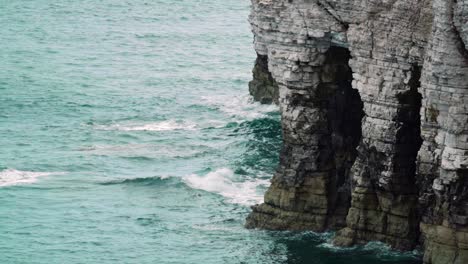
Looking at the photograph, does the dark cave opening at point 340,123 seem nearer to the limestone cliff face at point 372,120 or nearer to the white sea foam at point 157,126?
the limestone cliff face at point 372,120

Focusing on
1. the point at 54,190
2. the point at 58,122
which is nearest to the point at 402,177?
the point at 54,190

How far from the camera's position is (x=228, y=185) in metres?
106

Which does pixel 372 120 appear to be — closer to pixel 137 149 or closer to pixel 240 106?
pixel 137 149

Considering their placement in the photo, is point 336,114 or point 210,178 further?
point 210,178

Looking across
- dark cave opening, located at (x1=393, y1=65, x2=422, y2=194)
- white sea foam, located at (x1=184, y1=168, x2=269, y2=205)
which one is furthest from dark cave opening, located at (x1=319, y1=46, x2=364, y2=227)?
white sea foam, located at (x1=184, y1=168, x2=269, y2=205)

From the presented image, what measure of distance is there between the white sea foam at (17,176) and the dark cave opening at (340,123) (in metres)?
25.1

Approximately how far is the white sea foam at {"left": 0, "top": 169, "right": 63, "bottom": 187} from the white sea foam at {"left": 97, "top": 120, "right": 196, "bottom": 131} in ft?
47.4

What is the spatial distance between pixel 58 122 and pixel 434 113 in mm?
50608

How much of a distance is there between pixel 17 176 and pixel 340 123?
2692 cm

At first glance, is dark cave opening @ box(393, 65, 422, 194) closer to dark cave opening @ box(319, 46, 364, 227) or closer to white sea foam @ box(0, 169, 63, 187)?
dark cave opening @ box(319, 46, 364, 227)

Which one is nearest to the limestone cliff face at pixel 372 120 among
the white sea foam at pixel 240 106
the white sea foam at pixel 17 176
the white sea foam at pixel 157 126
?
the white sea foam at pixel 17 176

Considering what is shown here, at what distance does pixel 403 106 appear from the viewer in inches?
3484

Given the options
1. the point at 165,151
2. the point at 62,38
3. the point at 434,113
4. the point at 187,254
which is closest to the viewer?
the point at 434,113

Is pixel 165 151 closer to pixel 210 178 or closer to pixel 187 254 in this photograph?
pixel 210 178
